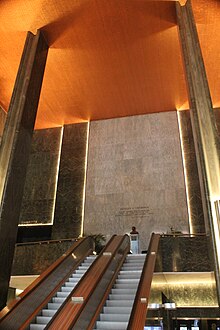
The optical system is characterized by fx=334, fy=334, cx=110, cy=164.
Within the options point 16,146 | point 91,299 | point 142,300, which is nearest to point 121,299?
point 91,299

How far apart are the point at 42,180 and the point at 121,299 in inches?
330

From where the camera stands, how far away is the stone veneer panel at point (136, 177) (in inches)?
463

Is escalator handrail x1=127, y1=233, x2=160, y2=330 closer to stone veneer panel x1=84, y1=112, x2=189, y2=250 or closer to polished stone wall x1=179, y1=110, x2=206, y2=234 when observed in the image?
polished stone wall x1=179, y1=110, x2=206, y2=234

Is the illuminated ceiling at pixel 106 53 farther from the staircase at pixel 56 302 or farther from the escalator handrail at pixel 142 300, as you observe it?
the escalator handrail at pixel 142 300

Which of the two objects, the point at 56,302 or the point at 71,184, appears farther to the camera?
the point at 71,184

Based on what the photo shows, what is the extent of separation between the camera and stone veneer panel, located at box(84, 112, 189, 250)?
11.8 meters

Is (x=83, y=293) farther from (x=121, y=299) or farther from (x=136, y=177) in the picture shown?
(x=136, y=177)

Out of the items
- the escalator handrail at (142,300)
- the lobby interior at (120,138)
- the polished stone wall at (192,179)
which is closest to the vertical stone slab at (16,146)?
the lobby interior at (120,138)

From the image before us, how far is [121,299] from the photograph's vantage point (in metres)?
5.83

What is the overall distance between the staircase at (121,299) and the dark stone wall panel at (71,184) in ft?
16.4

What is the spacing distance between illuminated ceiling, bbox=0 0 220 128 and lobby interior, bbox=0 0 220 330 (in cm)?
4

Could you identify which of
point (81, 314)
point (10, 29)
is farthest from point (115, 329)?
point (10, 29)

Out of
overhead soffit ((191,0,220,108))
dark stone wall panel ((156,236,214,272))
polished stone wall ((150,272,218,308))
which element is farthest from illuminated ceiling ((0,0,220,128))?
polished stone wall ((150,272,218,308))

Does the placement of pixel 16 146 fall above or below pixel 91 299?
above
